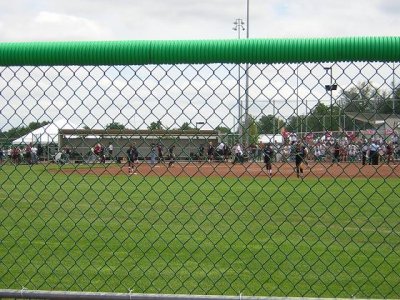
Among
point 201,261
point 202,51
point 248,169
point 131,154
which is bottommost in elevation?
point 201,261

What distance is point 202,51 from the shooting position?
3350 mm

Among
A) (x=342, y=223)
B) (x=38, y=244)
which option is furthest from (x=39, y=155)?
(x=342, y=223)

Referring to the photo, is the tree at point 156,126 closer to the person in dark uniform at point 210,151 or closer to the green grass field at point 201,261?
the person in dark uniform at point 210,151

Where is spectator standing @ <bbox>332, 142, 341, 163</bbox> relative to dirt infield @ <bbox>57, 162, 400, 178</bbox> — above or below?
above

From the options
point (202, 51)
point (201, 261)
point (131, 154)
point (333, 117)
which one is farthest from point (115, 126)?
point (201, 261)

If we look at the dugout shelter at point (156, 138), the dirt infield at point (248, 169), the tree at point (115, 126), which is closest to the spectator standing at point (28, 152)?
the dugout shelter at point (156, 138)

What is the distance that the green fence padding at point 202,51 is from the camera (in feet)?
10.6

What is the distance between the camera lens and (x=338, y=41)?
326 cm

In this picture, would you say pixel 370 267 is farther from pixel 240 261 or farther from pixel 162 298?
pixel 162 298

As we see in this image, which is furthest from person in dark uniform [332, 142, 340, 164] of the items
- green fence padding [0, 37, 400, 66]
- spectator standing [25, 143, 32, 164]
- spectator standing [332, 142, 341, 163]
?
spectator standing [25, 143, 32, 164]

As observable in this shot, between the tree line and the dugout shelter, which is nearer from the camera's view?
the tree line

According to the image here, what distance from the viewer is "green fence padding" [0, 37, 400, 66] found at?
10.6 ft

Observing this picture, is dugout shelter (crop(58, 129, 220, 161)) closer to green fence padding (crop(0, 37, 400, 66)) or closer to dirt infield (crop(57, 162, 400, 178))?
dirt infield (crop(57, 162, 400, 178))

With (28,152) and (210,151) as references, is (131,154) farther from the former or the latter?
(210,151)
